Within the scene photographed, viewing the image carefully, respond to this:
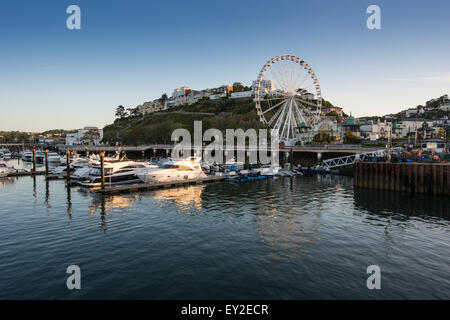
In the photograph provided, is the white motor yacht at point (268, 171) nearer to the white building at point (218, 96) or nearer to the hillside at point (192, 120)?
the hillside at point (192, 120)

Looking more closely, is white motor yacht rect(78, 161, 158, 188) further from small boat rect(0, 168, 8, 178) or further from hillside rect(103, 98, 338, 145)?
hillside rect(103, 98, 338, 145)

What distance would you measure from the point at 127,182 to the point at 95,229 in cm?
1935

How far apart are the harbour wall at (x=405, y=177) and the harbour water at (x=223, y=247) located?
1959mm

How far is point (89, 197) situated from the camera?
33.0 meters

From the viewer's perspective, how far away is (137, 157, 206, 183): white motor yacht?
132 feet

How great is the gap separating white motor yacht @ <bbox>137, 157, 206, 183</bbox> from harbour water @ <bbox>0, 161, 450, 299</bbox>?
7.34 meters

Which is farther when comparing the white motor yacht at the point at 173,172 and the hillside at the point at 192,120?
the hillside at the point at 192,120

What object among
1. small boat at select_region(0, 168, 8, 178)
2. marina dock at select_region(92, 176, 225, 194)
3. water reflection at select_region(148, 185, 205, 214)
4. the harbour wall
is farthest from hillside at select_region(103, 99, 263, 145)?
small boat at select_region(0, 168, 8, 178)

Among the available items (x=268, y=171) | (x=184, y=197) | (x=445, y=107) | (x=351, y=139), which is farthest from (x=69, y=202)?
(x=445, y=107)

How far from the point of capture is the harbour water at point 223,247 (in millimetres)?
12891

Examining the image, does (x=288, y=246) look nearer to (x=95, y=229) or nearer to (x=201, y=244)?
(x=201, y=244)

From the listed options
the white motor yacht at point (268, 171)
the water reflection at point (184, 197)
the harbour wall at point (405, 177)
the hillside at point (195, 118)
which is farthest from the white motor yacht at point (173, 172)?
the hillside at point (195, 118)

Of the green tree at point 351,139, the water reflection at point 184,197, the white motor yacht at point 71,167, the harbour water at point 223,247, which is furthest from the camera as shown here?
the green tree at point 351,139

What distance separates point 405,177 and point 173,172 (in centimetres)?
3264
